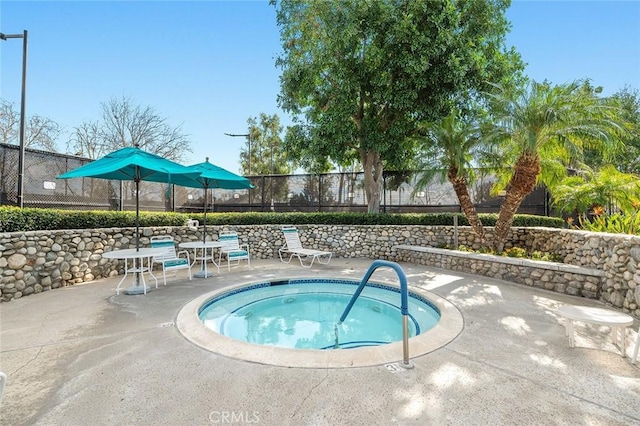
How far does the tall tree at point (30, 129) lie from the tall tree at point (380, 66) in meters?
17.6

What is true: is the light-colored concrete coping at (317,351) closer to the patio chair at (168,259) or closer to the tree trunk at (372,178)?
the patio chair at (168,259)

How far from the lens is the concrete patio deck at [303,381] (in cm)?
224

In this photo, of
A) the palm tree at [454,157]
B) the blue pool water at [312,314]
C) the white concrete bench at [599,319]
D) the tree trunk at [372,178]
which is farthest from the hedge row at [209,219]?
the white concrete bench at [599,319]

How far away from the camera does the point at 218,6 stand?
9906mm

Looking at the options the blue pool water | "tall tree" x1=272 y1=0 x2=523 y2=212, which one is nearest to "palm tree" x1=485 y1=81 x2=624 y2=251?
"tall tree" x1=272 y1=0 x2=523 y2=212

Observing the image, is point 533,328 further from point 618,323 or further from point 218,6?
point 218,6

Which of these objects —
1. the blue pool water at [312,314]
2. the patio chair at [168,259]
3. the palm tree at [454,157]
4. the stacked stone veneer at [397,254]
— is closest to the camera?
the blue pool water at [312,314]

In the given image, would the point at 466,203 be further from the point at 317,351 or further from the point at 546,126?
the point at 317,351

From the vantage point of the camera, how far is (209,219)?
1002 centimetres

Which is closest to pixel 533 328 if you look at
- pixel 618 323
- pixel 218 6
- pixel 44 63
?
pixel 618 323

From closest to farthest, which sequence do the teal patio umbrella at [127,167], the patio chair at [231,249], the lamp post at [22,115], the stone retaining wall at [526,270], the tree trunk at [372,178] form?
the teal patio umbrella at [127,167] → the stone retaining wall at [526,270] → the lamp post at [22,115] → the patio chair at [231,249] → the tree trunk at [372,178]

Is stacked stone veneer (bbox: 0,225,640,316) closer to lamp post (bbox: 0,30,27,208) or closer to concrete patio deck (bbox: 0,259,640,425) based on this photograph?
concrete patio deck (bbox: 0,259,640,425)

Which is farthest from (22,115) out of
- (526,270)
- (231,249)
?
(526,270)

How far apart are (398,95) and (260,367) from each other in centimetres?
841
